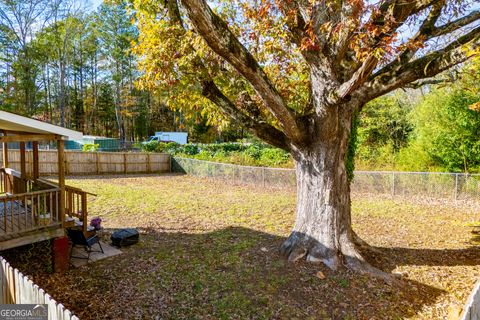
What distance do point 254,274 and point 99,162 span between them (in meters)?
14.9

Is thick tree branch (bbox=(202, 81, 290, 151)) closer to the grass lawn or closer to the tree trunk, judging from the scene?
the tree trunk

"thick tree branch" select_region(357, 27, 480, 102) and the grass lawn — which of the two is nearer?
"thick tree branch" select_region(357, 27, 480, 102)

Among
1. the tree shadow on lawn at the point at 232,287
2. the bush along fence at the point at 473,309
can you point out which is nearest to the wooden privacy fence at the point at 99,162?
the tree shadow on lawn at the point at 232,287

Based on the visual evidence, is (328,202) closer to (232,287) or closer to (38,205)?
(232,287)

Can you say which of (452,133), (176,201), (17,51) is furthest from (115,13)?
(452,133)

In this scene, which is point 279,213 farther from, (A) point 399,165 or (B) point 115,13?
(B) point 115,13

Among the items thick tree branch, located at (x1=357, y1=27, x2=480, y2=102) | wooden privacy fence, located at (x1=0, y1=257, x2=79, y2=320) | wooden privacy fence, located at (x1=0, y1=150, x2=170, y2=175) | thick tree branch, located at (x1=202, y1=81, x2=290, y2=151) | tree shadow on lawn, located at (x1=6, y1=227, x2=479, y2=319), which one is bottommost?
tree shadow on lawn, located at (x1=6, y1=227, x2=479, y2=319)

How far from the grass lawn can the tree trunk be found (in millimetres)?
310

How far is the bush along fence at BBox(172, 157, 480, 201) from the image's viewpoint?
34.4ft

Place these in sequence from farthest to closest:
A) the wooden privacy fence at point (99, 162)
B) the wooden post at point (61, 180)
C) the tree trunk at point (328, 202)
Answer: the wooden privacy fence at point (99, 162) < the wooden post at point (61, 180) < the tree trunk at point (328, 202)

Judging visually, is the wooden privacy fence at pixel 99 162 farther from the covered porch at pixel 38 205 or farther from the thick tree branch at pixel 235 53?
the thick tree branch at pixel 235 53

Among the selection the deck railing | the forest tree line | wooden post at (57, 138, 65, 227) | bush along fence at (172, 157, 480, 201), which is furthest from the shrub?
the deck railing

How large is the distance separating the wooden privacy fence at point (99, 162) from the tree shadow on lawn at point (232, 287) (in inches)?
479

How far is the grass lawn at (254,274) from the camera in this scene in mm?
4188
